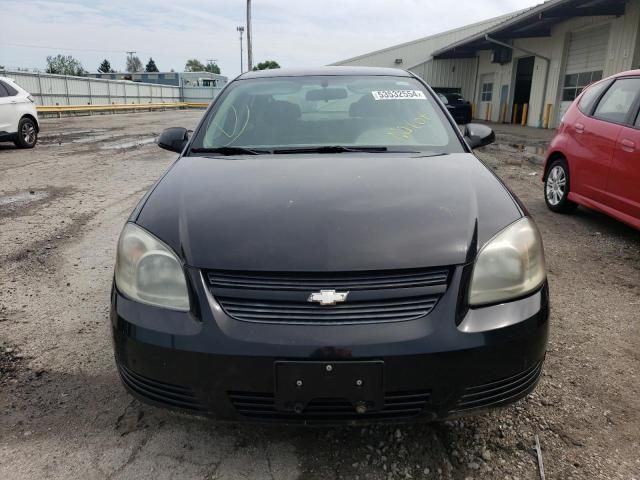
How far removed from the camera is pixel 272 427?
6.63 ft

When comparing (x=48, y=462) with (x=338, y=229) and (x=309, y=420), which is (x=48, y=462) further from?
(x=338, y=229)

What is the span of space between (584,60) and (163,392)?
19.3 metres

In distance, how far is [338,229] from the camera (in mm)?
1803

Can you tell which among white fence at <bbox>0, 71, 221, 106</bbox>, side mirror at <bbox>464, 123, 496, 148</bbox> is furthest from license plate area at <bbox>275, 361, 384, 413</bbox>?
white fence at <bbox>0, 71, 221, 106</bbox>

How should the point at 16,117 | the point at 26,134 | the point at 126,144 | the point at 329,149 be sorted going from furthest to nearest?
1. the point at 126,144
2. the point at 26,134
3. the point at 16,117
4. the point at 329,149

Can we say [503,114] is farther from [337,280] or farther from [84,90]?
[337,280]

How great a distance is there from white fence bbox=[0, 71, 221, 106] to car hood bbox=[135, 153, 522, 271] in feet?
64.2

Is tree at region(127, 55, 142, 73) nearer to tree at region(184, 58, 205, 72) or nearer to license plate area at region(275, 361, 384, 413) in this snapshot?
tree at region(184, 58, 205, 72)

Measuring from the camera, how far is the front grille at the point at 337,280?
1.68m

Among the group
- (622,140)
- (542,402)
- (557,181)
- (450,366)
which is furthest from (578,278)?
(450,366)

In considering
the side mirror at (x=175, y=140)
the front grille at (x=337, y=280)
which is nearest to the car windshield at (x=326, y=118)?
the side mirror at (x=175, y=140)

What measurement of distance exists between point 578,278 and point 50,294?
3751mm

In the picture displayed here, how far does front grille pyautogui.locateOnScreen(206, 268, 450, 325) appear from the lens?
5.40ft

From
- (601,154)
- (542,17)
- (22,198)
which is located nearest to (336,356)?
(601,154)
